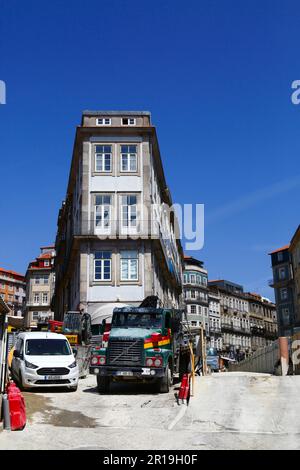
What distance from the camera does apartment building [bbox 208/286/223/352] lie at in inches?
3858

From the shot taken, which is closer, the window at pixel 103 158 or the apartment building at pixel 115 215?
the apartment building at pixel 115 215

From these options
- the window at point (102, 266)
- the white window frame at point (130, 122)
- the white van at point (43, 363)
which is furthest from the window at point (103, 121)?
the white van at point (43, 363)

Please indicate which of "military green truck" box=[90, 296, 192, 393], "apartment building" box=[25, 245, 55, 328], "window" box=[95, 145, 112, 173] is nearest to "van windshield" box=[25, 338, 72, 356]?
"military green truck" box=[90, 296, 192, 393]

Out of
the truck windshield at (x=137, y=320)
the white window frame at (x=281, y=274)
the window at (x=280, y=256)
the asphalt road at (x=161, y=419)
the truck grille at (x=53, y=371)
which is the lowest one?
the asphalt road at (x=161, y=419)

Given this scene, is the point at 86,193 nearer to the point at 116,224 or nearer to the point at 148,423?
the point at 116,224

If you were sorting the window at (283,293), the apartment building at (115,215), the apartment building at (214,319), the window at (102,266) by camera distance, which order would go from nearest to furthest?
the apartment building at (115,215) → the window at (102,266) → the window at (283,293) → the apartment building at (214,319)

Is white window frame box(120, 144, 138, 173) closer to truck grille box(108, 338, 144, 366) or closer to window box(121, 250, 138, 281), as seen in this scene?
window box(121, 250, 138, 281)

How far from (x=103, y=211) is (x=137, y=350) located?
23729 mm

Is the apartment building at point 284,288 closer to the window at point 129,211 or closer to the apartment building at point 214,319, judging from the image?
the apartment building at point 214,319

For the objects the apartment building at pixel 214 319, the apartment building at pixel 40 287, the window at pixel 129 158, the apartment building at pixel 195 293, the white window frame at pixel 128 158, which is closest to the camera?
the white window frame at pixel 128 158

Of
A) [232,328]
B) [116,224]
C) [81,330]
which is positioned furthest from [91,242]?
[232,328]

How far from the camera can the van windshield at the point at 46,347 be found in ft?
62.2

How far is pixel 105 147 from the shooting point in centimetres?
4225

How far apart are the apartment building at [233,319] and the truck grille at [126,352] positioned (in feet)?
279
